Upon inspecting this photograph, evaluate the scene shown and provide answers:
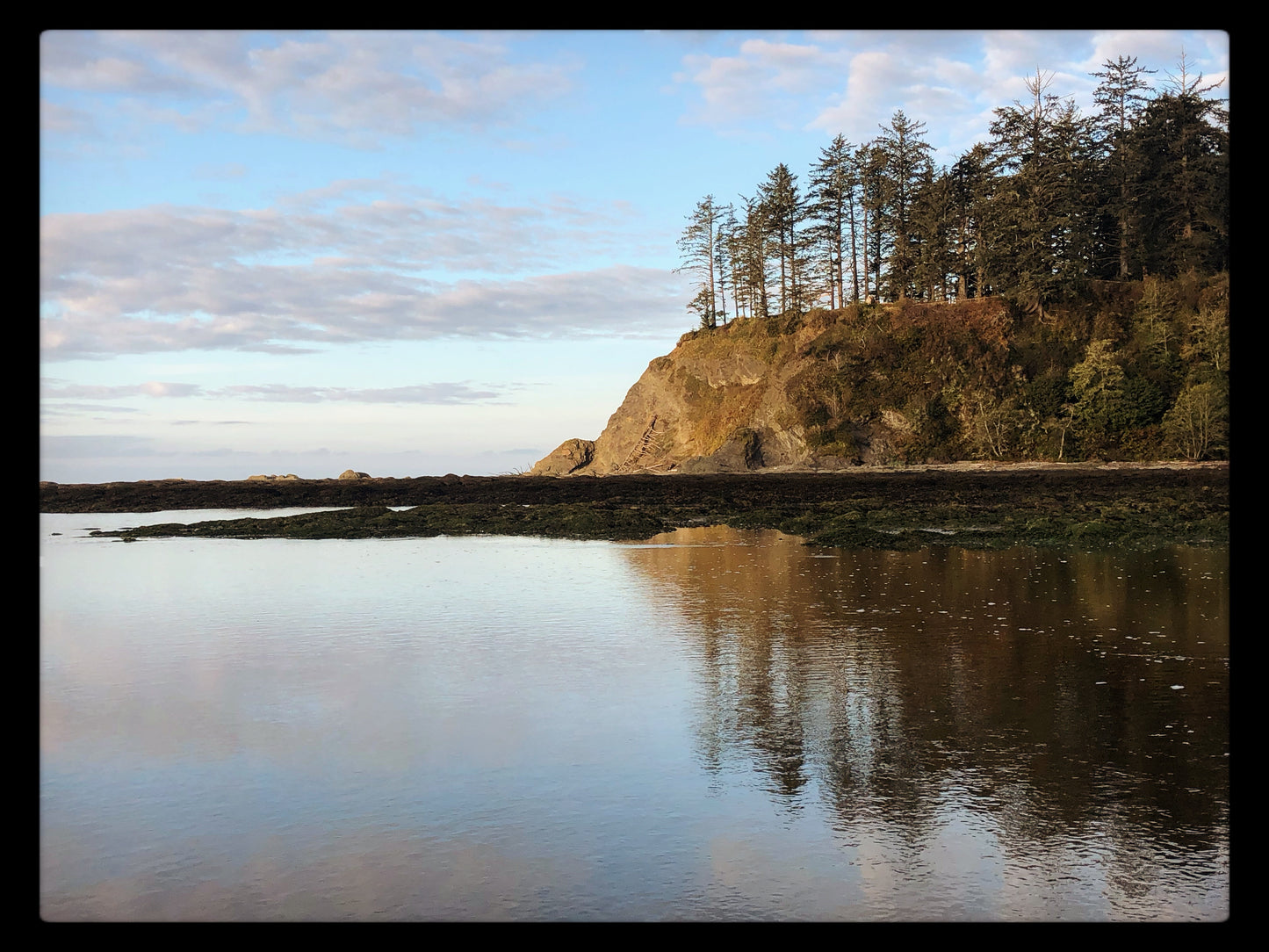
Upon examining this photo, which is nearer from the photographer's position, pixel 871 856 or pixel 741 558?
pixel 871 856

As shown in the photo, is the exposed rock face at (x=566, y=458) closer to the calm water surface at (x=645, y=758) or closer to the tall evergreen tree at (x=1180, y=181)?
the tall evergreen tree at (x=1180, y=181)

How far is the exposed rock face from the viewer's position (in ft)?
277

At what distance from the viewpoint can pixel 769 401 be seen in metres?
68.1

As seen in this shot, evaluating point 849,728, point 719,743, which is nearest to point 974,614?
point 849,728

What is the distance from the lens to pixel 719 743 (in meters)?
7.55

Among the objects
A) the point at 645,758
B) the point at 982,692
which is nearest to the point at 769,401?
the point at 982,692

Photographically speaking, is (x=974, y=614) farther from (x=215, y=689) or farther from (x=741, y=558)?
(x=215, y=689)

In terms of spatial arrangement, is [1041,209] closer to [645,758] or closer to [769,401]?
[769,401]

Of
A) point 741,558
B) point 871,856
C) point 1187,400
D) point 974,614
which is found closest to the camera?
point 871,856

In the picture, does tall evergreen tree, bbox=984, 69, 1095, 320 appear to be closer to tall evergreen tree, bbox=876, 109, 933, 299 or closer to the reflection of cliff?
tall evergreen tree, bbox=876, 109, 933, 299

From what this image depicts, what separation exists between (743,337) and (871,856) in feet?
233

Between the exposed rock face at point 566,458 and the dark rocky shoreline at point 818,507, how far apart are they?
30757 mm

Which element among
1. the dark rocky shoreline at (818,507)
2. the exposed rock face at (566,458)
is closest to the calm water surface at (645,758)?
the dark rocky shoreline at (818,507)
